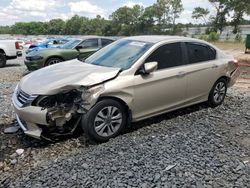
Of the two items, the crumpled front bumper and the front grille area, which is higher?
the front grille area

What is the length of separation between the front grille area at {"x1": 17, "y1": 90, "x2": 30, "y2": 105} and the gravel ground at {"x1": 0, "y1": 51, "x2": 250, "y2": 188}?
656mm

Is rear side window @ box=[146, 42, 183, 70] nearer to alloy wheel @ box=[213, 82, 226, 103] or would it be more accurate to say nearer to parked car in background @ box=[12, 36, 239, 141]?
parked car in background @ box=[12, 36, 239, 141]

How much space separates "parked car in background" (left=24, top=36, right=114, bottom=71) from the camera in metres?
11.0

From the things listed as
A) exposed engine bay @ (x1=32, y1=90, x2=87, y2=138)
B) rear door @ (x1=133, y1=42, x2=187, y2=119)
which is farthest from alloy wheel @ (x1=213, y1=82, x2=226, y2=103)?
exposed engine bay @ (x1=32, y1=90, x2=87, y2=138)

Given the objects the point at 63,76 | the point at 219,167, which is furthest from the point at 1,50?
the point at 219,167

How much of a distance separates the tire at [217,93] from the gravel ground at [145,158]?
2.42 ft

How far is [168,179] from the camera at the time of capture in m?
3.58

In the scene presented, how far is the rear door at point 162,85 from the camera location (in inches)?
196

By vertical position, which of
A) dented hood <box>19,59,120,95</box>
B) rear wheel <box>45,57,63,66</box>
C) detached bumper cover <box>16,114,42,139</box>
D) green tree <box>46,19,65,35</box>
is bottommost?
green tree <box>46,19,65,35</box>

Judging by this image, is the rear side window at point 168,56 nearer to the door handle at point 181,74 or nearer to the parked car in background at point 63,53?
the door handle at point 181,74

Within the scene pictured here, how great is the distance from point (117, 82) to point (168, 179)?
5.72 ft

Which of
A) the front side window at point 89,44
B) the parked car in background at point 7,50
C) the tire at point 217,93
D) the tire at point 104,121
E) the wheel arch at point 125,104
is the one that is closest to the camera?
the tire at point 104,121

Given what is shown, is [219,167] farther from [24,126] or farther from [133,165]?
[24,126]

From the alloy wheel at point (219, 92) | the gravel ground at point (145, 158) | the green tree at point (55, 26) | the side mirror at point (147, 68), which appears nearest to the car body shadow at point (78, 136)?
the gravel ground at point (145, 158)
